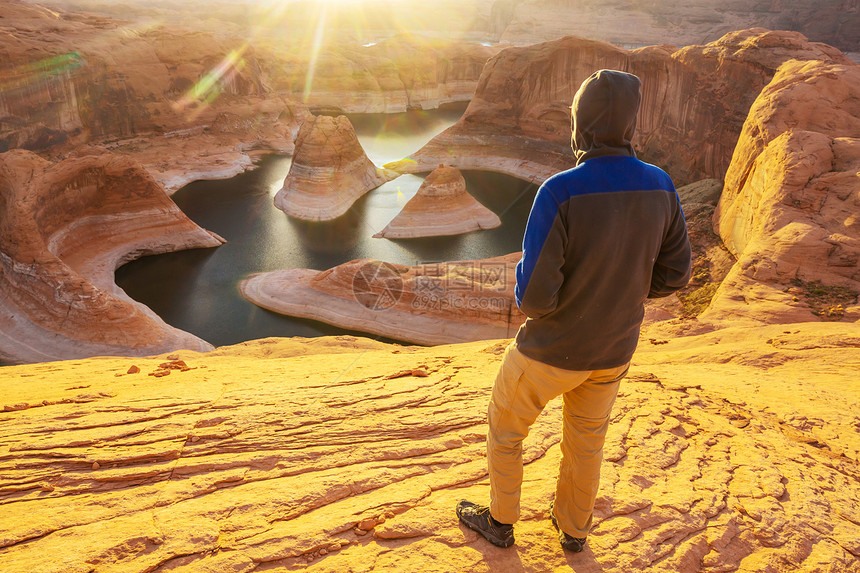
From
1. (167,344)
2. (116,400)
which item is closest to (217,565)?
(116,400)

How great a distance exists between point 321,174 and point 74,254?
444 inches

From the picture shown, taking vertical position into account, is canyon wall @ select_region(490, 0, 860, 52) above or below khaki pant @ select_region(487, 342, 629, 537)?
above

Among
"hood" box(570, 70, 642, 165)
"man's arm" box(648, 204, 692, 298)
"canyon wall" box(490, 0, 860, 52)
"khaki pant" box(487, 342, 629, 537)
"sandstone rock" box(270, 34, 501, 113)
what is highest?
"canyon wall" box(490, 0, 860, 52)

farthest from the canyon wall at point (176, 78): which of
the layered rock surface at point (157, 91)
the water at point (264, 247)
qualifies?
the water at point (264, 247)

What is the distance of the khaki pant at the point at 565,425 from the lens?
216cm

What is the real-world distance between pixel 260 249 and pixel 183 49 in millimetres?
20662

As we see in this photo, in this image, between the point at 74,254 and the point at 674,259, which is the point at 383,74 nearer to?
the point at 74,254

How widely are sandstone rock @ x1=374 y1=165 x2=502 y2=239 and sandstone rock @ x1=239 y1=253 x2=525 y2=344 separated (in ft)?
22.6

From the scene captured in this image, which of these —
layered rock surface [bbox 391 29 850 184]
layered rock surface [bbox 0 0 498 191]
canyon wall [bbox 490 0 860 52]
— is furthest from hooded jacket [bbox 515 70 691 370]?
canyon wall [bbox 490 0 860 52]

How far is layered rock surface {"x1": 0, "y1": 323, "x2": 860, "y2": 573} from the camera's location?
2.41 metres

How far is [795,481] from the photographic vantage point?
3090 millimetres

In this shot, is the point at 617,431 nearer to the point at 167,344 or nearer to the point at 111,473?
the point at 111,473

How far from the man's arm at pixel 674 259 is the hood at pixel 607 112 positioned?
38cm

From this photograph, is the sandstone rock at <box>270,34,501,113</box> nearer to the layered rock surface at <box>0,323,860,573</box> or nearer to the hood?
the layered rock surface at <box>0,323,860,573</box>
